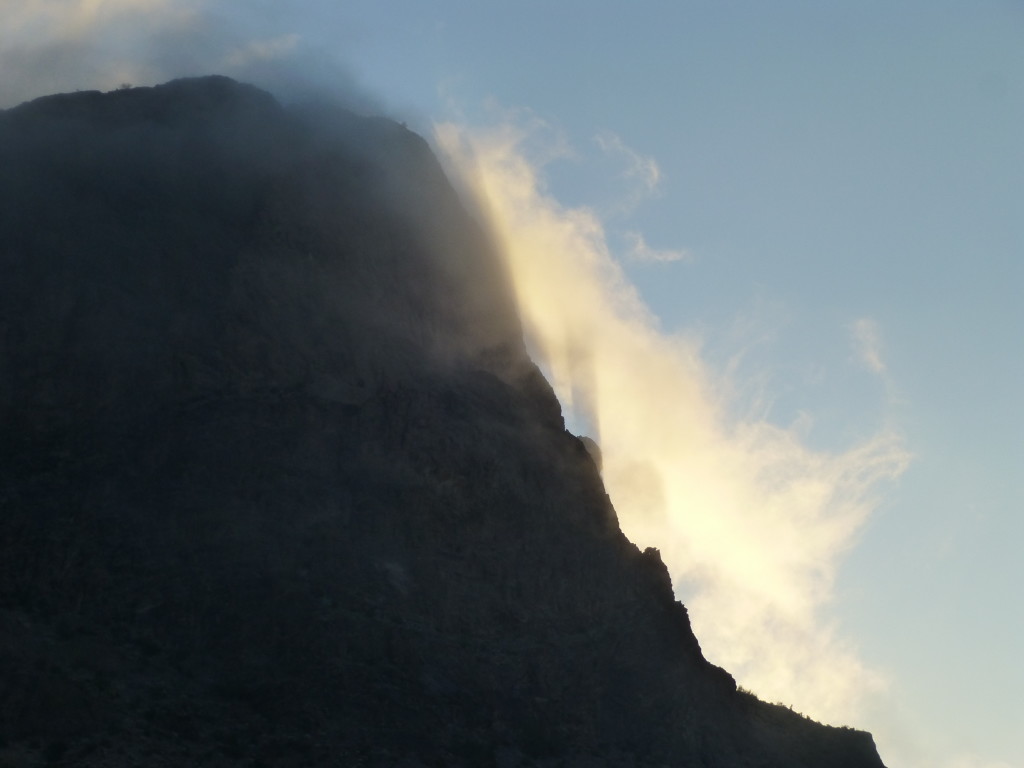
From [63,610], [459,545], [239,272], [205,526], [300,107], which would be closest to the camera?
[63,610]

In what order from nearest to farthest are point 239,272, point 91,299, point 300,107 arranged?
1. point 91,299
2. point 239,272
3. point 300,107

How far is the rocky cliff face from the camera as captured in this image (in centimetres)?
4112

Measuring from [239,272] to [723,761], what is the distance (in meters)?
29.5

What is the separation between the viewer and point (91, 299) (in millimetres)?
53094

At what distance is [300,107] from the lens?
246ft

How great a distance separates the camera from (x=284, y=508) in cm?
4756

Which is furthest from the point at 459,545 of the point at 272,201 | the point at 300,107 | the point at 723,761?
the point at 300,107

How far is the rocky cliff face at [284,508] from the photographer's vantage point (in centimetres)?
4112

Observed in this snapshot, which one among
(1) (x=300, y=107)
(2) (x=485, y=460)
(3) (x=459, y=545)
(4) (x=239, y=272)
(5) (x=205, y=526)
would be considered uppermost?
(1) (x=300, y=107)

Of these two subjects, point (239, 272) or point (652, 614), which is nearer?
point (652, 614)

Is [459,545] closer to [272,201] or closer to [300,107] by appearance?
[272,201]

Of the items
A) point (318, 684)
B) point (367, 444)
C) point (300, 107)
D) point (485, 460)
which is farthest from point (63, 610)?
point (300, 107)

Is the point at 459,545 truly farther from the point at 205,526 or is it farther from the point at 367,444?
the point at 205,526

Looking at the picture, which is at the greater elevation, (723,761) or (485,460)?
(485,460)
